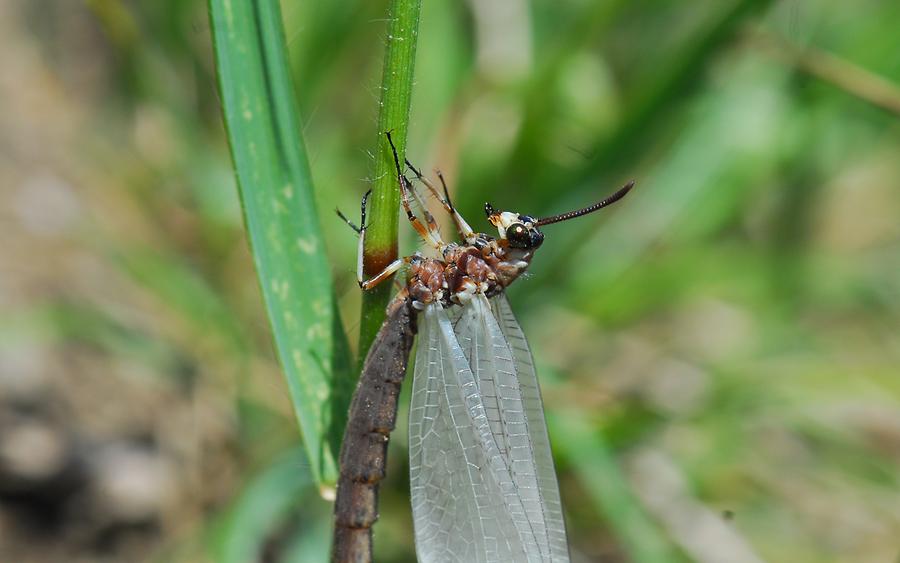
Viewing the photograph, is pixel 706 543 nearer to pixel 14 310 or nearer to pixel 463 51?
pixel 463 51

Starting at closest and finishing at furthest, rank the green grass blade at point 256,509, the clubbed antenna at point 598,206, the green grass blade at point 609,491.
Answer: the clubbed antenna at point 598,206, the green grass blade at point 256,509, the green grass blade at point 609,491

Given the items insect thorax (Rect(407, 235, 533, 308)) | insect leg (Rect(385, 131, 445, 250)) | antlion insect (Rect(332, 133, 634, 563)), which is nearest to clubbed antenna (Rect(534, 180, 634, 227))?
antlion insect (Rect(332, 133, 634, 563))

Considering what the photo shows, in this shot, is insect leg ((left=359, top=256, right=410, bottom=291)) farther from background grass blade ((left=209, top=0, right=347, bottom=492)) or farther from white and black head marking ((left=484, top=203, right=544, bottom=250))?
white and black head marking ((left=484, top=203, right=544, bottom=250))

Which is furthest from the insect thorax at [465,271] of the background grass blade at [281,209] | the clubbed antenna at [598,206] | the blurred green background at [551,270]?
the blurred green background at [551,270]

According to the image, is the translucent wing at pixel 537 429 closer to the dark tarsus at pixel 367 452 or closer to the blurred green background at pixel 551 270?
the dark tarsus at pixel 367 452

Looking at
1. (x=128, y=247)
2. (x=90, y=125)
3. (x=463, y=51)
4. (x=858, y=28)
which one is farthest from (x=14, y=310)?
(x=858, y=28)

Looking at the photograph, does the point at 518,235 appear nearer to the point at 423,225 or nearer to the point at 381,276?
the point at 423,225

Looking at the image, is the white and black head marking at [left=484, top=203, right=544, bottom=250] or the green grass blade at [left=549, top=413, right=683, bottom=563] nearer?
the white and black head marking at [left=484, top=203, right=544, bottom=250]
